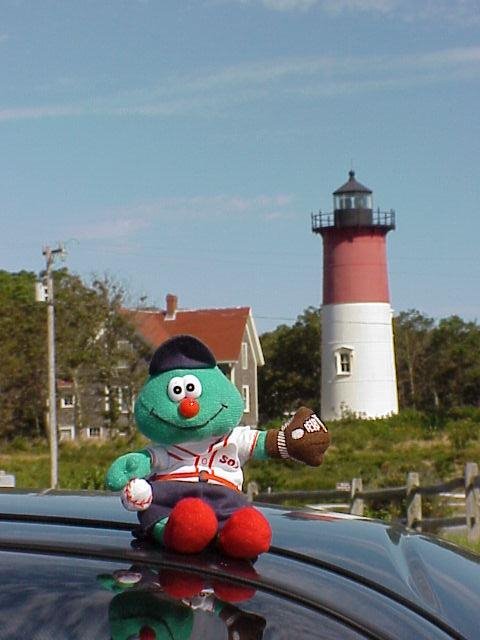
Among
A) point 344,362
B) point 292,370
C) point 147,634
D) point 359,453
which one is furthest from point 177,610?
point 292,370

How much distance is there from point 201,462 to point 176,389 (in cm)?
17

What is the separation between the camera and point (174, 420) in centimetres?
291

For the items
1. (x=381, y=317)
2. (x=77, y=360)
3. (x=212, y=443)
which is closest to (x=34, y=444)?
(x=77, y=360)

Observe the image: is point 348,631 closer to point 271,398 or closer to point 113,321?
point 113,321

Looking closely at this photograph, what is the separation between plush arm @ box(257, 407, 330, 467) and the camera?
3043mm

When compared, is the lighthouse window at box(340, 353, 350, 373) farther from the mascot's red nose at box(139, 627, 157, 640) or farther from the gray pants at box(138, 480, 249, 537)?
the mascot's red nose at box(139, 627, 157, 640)

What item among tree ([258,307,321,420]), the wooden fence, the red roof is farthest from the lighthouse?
the wooden fence

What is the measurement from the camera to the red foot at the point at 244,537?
7.76 feet

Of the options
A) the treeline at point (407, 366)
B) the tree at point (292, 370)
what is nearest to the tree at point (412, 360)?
the treeline at point (407, 366)

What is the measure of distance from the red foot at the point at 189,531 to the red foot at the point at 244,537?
1.1 inches

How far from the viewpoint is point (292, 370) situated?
74688mm

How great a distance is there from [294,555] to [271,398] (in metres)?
72.9

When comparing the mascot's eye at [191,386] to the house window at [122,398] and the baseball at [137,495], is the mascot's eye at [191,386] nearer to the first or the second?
the baseball at [137,495]

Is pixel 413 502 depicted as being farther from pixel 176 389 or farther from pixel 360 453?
pixel 360 453
